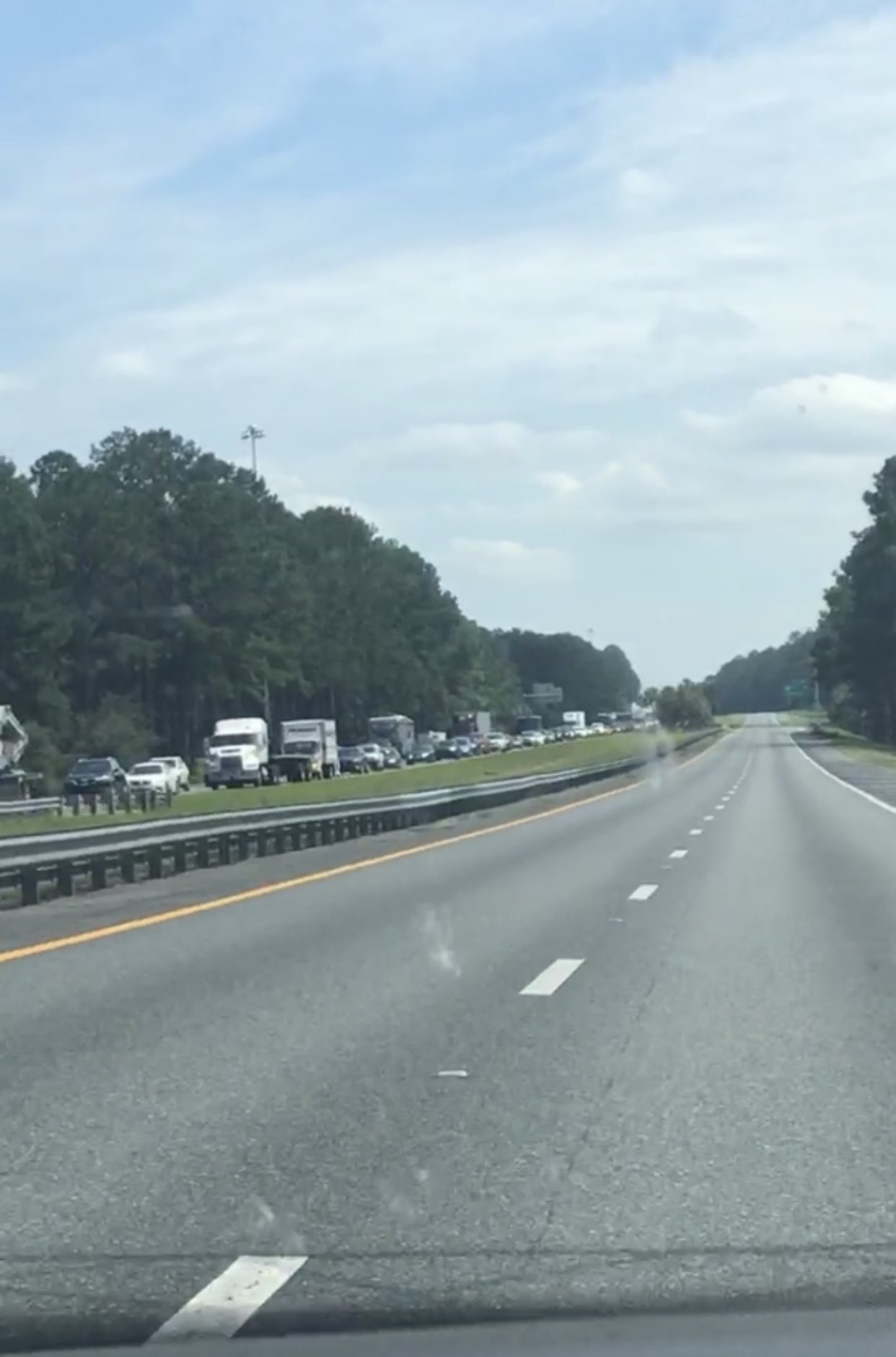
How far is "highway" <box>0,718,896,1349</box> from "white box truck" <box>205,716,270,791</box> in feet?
217

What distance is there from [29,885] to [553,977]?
8360 mm

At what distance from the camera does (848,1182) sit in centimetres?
853

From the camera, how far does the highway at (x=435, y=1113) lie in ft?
23.4

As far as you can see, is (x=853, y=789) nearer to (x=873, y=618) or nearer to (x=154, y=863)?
(x=154, y=863)

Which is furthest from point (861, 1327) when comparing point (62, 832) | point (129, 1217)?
point (62, 832)

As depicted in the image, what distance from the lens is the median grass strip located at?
43656mm

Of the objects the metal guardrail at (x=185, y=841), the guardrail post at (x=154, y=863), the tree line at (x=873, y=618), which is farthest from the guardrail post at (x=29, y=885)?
the tree line at (x=873, y=618)

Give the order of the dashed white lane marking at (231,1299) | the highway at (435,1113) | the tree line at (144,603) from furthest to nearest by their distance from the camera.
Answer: the tree line at (144,603), the highway at (435,1113), the dashed white lane marking at (231,1299)

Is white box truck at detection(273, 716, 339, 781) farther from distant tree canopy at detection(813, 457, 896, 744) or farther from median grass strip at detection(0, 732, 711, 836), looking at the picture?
distant tree canopy at detection(813, 457, 896, 744)

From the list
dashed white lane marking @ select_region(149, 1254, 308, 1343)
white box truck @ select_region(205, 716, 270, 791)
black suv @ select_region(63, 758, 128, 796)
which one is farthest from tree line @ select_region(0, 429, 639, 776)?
dashed white lane marking @ select_region(149, 1254, 308, 1343)

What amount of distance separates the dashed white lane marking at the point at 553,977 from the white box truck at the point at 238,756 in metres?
69.3

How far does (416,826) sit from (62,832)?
53.6 ft

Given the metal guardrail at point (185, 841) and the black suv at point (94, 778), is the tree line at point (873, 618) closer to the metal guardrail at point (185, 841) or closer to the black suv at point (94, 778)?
the black suv at point (94, 778)

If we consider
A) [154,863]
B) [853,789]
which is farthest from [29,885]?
[853,789]
